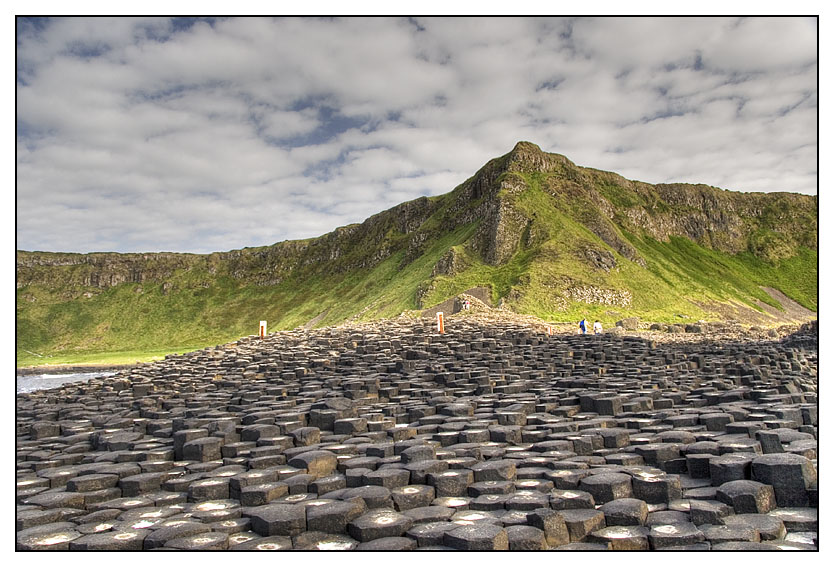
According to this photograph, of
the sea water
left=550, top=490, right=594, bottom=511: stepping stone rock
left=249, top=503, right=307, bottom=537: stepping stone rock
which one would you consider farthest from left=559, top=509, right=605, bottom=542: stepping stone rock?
the sea water

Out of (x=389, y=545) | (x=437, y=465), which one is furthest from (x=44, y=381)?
(x=389, y=545)

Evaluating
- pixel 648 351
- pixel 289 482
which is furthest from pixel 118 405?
pixel 648 351

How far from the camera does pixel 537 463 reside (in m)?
7.92

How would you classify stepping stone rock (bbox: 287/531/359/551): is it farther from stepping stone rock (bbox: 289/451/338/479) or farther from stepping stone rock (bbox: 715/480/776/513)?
stepping stone rock (bbox: 715/480/776/513)

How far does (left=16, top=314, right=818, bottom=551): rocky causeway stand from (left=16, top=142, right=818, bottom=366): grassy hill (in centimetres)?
4848

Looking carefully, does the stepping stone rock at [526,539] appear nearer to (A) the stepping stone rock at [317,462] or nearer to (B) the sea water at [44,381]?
(A) the stepping stone rock at [317,462]

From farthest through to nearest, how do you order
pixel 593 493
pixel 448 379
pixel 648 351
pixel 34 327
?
pixel 34 327
pixel 648 351
pixel 448 379
pixel 593 493

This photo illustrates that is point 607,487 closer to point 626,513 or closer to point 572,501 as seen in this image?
point 572,501

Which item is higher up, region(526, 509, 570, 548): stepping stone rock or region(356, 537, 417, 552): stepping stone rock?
region(526, 509, 570, 548): stepping stone rock

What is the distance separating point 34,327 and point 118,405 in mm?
129716

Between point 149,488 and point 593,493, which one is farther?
point 149,488

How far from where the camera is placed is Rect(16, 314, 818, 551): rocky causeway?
5.59 m

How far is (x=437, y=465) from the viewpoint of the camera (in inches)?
297

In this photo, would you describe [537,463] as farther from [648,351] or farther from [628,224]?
[628,224]
